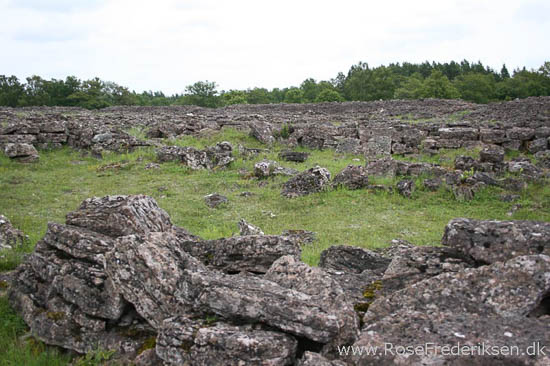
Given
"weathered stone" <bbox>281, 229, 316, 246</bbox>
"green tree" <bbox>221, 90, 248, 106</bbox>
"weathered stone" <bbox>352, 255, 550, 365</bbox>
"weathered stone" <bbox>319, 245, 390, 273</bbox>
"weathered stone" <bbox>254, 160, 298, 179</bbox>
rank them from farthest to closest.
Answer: "green tree" <bbox>221, 90, 248, 106</bbox>, "weathered stone" <bbox>254, 160, 298, 179</bbox>, "weathered stone" <bbox>281, 229, 316, 246</bbox>, "weathered stone" <bbox>319, 245, 390, 273</bbox>, "weathered stone" <bbox>352, 255, 550, 365</bbox>

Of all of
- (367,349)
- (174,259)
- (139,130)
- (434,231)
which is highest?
(139,130)

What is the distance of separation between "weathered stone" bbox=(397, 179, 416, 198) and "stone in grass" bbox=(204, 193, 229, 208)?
518 centimetres

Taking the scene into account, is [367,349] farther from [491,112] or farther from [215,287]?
[491,112]

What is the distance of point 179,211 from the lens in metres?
10.9

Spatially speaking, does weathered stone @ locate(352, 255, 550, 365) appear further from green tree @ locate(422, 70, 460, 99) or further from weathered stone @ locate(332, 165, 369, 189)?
green tree @ locate(422, 70, 460, 99)

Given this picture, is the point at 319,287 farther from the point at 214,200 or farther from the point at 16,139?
the point at 16,139

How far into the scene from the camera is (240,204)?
11578 millimetres

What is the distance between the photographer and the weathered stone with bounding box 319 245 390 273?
6008mm

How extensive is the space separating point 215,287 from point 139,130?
22851 mm

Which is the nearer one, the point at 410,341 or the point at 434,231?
the point at 410,341

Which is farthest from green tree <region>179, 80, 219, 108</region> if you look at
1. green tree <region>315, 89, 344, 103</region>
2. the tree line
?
green tree <region>315, 89, 344, 103</region>

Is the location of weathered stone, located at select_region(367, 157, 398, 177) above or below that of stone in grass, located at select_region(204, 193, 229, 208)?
above

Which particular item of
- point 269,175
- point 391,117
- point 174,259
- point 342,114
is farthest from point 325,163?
point 342,114

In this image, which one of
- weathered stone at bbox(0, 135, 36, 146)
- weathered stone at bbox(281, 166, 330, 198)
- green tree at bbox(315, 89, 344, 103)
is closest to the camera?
weathered stone at bbox(281, 166, 330, 198)
